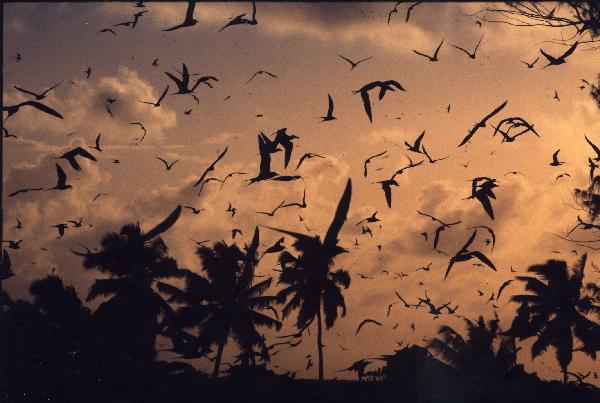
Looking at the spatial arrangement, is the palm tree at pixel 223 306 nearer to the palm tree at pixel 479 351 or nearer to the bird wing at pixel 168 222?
the palm tree at pixel 479 351

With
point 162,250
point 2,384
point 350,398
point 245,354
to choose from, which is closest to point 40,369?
point 2,384

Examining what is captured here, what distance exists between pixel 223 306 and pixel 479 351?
16.5 m

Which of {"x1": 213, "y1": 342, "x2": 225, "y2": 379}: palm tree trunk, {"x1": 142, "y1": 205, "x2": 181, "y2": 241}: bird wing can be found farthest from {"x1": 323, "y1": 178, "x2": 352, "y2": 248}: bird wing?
{"x1": 213, "y1": 342, "x2": 225, "y2": 379}: palm tree trunk

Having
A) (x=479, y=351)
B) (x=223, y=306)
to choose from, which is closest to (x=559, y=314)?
(x=479, y=351)

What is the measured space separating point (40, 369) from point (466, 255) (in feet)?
100.0

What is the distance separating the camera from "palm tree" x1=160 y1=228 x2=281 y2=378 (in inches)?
1464

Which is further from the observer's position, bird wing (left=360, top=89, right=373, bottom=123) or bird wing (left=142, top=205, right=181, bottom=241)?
bird wing (left=360, top=89, right=373, bottom=123)

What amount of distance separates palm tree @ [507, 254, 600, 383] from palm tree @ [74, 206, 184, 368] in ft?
66.2

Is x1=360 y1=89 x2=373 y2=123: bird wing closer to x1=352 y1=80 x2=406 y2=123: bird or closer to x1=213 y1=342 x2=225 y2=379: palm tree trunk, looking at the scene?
x1=352 y1=80 x2=406 y2=123: bird

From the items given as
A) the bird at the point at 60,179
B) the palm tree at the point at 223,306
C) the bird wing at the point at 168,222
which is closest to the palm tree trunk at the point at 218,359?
the palm tree at the point at 223,306

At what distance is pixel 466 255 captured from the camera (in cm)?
569

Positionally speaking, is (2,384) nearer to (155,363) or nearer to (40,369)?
(40,369)

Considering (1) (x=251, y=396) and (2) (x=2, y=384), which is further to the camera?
(2) (x=2, y=384)

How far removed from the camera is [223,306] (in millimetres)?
37938
